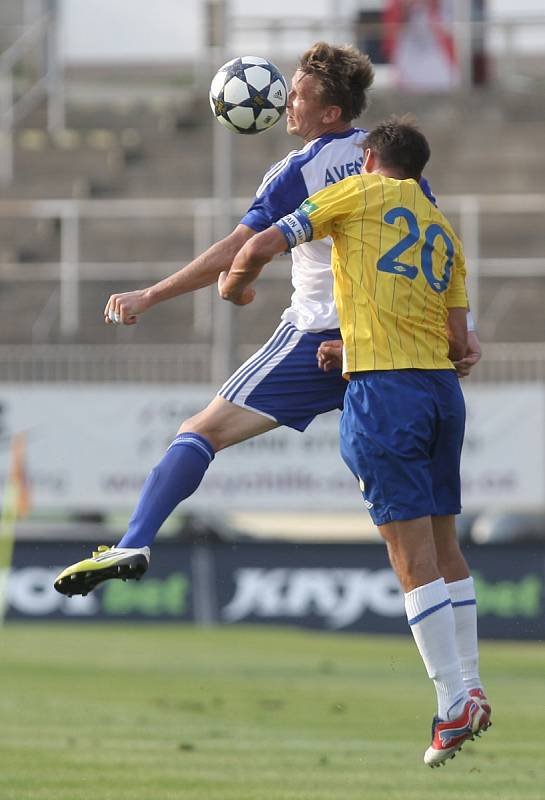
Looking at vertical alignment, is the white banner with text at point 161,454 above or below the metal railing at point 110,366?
below

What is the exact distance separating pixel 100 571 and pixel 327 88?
7.96ft

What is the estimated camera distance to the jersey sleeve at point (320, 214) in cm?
762

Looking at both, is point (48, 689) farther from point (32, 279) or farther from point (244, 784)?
point (32, 279)

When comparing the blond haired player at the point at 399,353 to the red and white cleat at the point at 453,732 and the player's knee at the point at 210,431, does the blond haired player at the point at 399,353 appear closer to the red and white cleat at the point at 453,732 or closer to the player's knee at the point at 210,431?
the red and white cleat at the point at 453,732

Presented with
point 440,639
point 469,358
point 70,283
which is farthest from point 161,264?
point 440,639

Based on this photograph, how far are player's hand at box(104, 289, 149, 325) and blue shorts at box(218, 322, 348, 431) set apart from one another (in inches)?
24.0

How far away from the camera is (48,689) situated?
1488 centimetres

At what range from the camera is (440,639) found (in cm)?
786

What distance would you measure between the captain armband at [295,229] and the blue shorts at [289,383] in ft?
2.91

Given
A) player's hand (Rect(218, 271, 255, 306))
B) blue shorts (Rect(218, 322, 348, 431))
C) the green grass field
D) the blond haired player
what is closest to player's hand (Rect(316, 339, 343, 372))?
blue shorts (Rect(218, 322, 348, 431))

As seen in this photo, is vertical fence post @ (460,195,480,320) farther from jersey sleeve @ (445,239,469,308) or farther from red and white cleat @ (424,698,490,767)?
red and white cleat @ (424,698,490,767)

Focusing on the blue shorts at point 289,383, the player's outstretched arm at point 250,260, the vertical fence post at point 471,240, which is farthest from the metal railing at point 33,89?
the player's outstretched arm at point 250,260

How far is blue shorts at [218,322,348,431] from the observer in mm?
8352

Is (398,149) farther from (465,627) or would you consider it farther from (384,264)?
(465,627)
